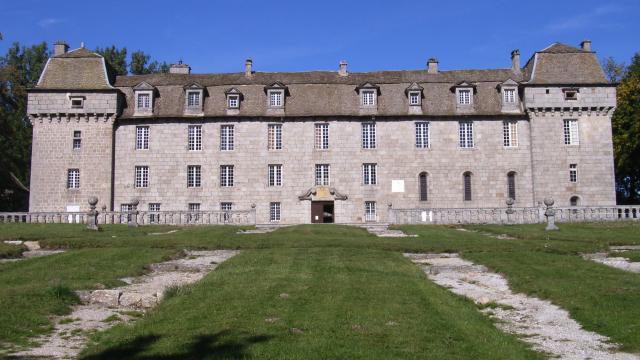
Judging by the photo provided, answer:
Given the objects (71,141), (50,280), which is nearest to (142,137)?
(71,141)

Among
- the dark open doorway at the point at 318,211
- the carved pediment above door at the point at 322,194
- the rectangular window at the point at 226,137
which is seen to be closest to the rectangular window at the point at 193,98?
the rectangular window at the point at 226,137

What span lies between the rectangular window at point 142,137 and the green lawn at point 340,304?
76.2 feet

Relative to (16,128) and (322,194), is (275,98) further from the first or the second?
(16,128)

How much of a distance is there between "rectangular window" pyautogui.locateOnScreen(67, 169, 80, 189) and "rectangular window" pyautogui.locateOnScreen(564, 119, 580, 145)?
33.8m

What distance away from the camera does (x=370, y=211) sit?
138 ft

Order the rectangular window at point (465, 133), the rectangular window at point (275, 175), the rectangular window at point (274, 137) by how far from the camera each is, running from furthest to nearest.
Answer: the rectangular window at point (274, 137) → the rectangular window at point (465, 133) → the rectangular window at point (275, 175)

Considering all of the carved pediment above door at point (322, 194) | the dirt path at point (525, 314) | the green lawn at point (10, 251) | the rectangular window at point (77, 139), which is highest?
the rectangular window at point (77, 139)

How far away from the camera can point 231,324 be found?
9.01 metres

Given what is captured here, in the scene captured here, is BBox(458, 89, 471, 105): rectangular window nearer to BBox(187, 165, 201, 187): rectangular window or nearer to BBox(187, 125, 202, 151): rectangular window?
BBox(187, 125, 202, 151): rectangular window

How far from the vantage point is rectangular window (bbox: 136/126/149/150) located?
42562 mm

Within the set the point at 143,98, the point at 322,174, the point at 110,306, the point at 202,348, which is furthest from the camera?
the point at 143,98

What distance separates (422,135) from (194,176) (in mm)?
16382

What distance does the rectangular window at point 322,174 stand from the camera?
42188 mm

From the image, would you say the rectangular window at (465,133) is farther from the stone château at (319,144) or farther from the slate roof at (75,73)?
the slate roof at (75,73)
